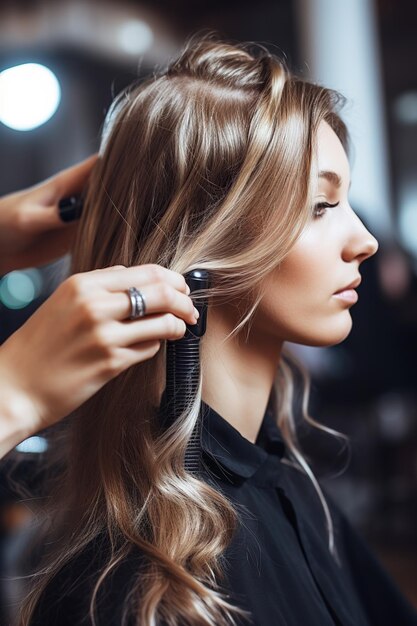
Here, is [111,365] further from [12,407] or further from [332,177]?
[332,177]

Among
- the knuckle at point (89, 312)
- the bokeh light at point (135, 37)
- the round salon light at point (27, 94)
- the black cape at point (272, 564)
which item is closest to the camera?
the knuckle at point (89, 312)

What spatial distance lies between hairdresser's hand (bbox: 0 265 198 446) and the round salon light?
40.9 inches

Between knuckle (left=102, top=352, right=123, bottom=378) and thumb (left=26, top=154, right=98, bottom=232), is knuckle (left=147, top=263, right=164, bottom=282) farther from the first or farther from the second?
thumb (left=26, top=154, right=98, bottom=232)

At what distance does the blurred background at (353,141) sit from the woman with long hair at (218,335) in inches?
7.5

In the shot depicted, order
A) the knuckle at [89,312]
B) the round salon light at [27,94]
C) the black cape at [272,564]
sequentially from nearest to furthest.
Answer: the knuckle at [89,312]
the black cape at [272,564]
the round salon light at [27,94]

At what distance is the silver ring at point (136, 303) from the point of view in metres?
0.77

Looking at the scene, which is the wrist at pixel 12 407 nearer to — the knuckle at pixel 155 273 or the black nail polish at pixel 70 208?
the knuckle at pixel 155 273

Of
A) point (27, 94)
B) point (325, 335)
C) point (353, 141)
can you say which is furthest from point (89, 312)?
point (27, 94)

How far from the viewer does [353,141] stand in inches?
73.8

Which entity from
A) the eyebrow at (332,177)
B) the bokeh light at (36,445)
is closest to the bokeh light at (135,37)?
the bokeh light at (36,445)

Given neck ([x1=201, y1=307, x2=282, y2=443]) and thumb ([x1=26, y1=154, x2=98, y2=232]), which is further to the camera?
thumb ([x1=26, y1=154, x2=98, y2=232])

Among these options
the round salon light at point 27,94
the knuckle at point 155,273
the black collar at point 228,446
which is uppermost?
the round salon light at point 27,94

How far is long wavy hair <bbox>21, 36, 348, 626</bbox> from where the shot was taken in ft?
3.05

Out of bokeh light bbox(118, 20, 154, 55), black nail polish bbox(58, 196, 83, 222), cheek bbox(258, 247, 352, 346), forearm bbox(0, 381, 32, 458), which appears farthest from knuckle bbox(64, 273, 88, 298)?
bokeh light bbox(118, 20, 154, 55)
